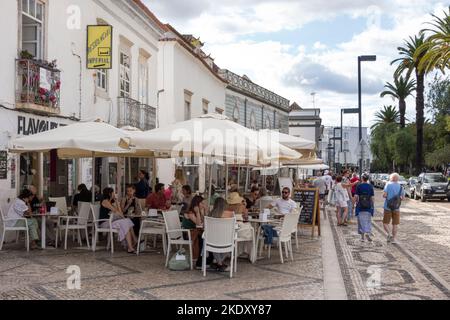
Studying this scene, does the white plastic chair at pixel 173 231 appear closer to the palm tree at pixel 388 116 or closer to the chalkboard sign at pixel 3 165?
the chalkboard sign at pixel 3 165

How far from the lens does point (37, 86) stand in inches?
514

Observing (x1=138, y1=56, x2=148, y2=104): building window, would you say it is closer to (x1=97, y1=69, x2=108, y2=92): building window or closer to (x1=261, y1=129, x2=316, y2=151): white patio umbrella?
(x1=97, y1=69, x2=108, y2=92): building window

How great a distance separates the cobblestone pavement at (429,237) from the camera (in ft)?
35.6

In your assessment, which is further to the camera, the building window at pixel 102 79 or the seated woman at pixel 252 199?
the building window at pixel 102 79

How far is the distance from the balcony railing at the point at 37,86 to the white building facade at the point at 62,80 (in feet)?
0.05

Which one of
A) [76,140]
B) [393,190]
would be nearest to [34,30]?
[76,140]

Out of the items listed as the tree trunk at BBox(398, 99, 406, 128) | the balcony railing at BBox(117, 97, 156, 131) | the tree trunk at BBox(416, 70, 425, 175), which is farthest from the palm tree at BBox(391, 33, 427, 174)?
the balcony railing at BBox(117, 97, 156, 131)

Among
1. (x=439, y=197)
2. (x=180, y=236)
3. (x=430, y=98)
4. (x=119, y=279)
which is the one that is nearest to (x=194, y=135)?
(x=180, y=236)

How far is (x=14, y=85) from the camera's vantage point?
12414 mm

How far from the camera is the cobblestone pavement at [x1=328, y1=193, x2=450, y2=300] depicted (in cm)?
791

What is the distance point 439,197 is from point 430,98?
19.7 meters

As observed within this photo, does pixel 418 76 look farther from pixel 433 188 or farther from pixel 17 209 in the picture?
pixel 17 209

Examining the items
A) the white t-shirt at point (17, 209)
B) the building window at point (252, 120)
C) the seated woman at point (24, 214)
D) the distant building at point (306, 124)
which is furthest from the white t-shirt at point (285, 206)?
the distant building at point (306, 124)
